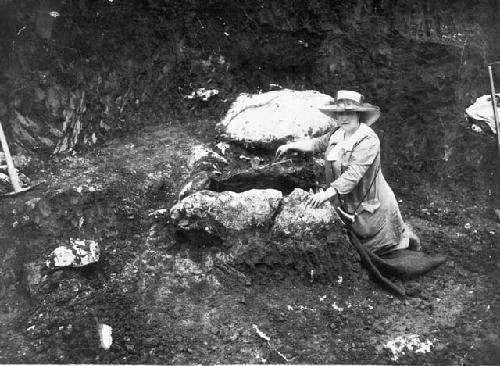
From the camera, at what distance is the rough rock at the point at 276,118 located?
503 centimetres

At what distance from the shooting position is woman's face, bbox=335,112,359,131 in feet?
13.1

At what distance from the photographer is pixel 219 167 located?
4.91m

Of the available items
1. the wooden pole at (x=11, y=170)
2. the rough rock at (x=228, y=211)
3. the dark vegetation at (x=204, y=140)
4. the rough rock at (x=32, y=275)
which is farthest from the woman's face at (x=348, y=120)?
the wooden pole at (x=11, y=170)

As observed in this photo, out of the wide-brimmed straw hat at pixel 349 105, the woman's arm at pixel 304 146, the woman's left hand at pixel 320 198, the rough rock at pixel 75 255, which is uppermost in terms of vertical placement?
the wide-brimmed straw hat at pixel 349 105

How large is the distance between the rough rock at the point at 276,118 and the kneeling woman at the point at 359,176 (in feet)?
2.42

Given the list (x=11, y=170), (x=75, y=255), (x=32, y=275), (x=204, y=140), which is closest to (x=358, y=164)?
(x=204, y=140)

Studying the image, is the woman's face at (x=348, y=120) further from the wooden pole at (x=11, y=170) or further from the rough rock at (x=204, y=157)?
the wooden pole at (x=11, y=170)

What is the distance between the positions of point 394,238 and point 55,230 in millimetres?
2308

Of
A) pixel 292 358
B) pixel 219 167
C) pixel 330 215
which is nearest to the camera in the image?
pixel 292 358

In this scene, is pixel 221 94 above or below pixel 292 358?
above

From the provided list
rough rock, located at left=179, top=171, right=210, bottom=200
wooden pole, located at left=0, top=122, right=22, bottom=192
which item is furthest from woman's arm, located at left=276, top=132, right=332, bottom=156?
wooden pole, located at left=0, top=122, right=22, bottom=192

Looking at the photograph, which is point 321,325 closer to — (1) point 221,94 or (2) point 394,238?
(2) point 394,238

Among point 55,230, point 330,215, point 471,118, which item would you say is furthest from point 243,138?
point 471,118

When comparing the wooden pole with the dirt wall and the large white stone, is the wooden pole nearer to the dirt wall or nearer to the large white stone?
the dirt wall
